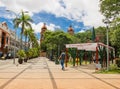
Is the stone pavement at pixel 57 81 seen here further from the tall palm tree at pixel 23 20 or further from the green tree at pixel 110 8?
the tall palm tree at pixel 23 20

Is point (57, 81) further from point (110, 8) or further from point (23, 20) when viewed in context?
point (23, 20)

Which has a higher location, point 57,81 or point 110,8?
point 110,8

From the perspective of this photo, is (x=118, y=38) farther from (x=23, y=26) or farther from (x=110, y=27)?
(x=23, y=26)

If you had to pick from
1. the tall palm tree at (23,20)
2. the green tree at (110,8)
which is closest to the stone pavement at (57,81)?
the green tree at (110,8)

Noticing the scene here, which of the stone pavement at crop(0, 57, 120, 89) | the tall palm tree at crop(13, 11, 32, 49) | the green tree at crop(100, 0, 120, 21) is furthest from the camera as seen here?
the tall palm tree at crop(13, 11, 32, 49)

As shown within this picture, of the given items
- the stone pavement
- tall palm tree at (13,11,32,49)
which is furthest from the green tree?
tall palm tree at (13,11,32,49)

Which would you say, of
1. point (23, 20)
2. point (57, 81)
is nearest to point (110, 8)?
point (57, 81)

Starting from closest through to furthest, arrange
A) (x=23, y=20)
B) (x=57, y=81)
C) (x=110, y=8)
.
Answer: (x=57, y=81) < (x=110, y=8) < (x=23, y=20)

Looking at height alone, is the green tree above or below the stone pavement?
above

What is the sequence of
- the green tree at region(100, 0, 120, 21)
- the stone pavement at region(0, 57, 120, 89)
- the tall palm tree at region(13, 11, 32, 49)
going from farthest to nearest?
1. the tall palm tree at region(13, 11, 32, 49)
2. the green tree at region(100, 0, 120, 21)
3. the stone pavement at region(0, 57, 120, 89)

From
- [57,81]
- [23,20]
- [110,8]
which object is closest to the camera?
[57,81]

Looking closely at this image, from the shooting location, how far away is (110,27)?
2650cm

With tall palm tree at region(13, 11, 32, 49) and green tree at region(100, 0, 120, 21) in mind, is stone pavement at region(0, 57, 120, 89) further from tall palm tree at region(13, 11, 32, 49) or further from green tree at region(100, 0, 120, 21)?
tall palm tree at region(13, 11, 32, 49)

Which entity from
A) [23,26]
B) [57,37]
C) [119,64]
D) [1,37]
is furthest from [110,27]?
[1,37]
